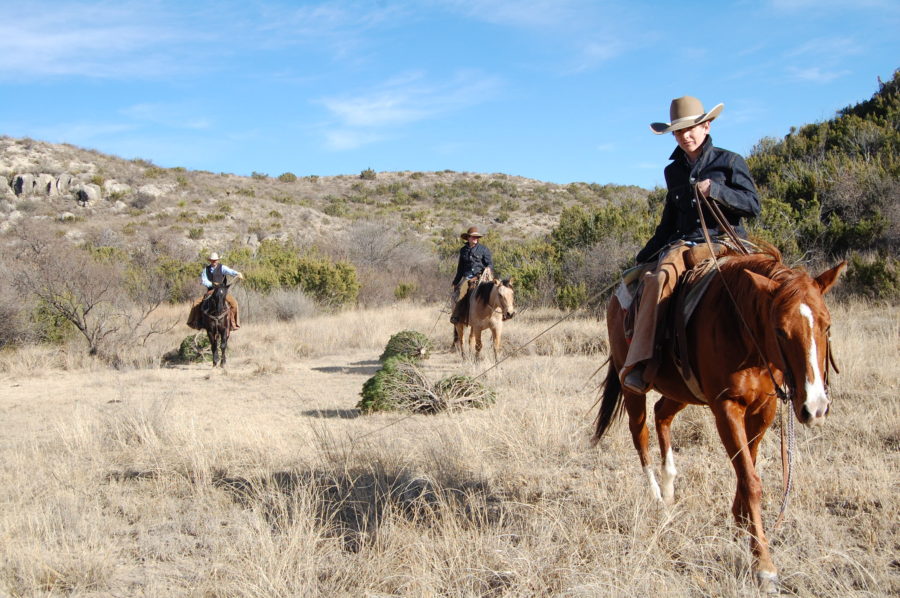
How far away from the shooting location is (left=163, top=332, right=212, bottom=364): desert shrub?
53.5 feet

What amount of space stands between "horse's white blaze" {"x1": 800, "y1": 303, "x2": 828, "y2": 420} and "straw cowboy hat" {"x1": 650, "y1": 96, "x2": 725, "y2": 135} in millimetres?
1919

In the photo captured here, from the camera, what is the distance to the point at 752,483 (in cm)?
346

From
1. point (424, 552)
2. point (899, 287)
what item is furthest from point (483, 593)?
point (899, 287)

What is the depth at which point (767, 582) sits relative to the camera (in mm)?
3346

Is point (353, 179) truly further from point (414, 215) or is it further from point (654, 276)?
point (654, 276)

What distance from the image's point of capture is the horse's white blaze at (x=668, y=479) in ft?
15.3

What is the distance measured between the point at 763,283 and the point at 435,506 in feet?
9.28

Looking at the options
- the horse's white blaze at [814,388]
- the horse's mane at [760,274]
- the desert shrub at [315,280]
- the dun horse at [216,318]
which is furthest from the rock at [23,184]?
the horse's white blaze at [814,388]

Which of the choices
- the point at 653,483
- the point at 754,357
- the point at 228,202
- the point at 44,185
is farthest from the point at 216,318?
the point at 44,185

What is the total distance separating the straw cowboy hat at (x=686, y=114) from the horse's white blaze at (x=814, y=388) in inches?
75.6

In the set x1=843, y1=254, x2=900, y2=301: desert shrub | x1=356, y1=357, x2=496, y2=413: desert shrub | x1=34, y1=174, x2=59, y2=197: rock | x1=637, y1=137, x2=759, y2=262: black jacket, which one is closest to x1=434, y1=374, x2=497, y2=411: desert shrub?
x1=356, y1=357, x2=496, y2=413: desert shrub

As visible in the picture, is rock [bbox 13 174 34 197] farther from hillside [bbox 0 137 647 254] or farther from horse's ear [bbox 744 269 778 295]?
horse's ear [bbox 744 269 778 295]

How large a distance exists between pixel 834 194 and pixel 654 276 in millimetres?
16577

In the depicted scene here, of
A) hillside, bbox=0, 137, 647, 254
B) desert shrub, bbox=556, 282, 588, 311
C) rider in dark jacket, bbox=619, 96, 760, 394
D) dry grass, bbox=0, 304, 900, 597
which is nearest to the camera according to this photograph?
dry grass, bbox=0, 304, 900, 597
